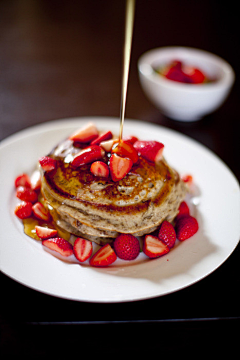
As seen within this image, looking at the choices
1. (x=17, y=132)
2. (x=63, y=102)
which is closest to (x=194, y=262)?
(x=17, y=132)

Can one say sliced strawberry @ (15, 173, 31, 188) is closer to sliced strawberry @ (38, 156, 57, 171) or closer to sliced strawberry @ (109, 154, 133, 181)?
sliced strawberry @ (38, 156, 57, 171)

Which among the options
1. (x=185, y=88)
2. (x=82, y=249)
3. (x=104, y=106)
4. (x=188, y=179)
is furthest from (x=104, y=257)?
(x=104, y=106)

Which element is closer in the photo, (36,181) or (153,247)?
(153,247)

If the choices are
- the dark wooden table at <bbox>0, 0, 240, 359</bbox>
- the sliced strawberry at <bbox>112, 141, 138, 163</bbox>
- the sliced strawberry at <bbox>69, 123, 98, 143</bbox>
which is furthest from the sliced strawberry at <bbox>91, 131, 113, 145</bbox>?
the dark wooden table at <bbox>0, 0, 240, 359</bbox>

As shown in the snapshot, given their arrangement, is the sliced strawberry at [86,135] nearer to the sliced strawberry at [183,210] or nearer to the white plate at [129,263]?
the white plate at [129,263]

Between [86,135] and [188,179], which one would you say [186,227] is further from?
[86,135]
